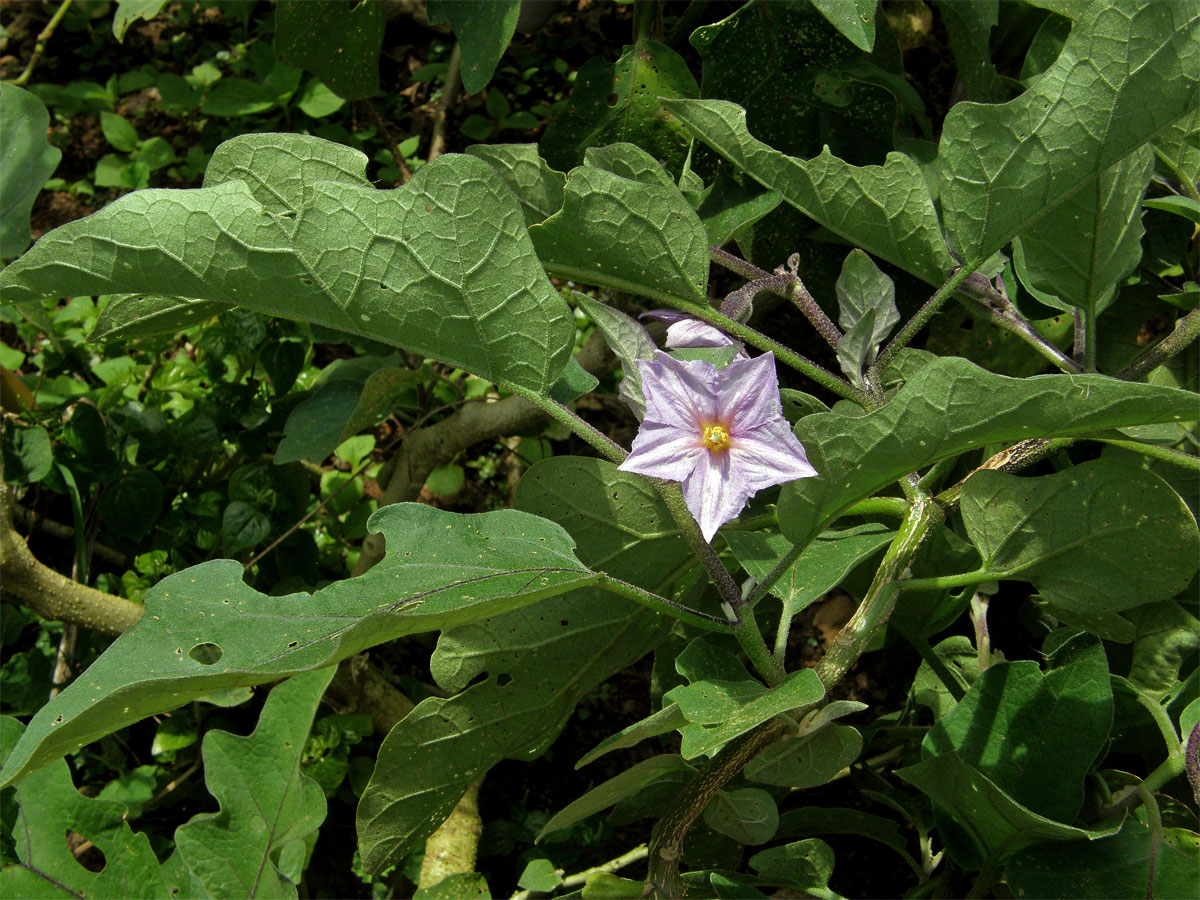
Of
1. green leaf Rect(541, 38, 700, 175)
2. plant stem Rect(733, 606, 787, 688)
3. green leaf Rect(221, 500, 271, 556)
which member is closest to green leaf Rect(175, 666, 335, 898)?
green leaf Rect(221, 500, 271, 556)

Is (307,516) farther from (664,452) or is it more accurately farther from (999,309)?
(999,309)

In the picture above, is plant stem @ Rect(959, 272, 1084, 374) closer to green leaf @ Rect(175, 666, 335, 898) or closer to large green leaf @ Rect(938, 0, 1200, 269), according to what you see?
large green leaf @ Rect(938, 0, 1200, 269)

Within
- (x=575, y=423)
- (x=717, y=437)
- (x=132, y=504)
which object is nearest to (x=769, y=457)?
(x=717, y=437)

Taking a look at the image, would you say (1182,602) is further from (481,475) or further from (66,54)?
(66,54)

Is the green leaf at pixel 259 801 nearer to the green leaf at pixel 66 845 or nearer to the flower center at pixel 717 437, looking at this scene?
the green leaf at pixel 66 845

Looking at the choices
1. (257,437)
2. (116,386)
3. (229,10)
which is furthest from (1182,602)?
(229,10)

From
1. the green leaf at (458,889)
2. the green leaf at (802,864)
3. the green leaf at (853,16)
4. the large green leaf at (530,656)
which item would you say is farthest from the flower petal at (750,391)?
the green leaf at (458,889)
